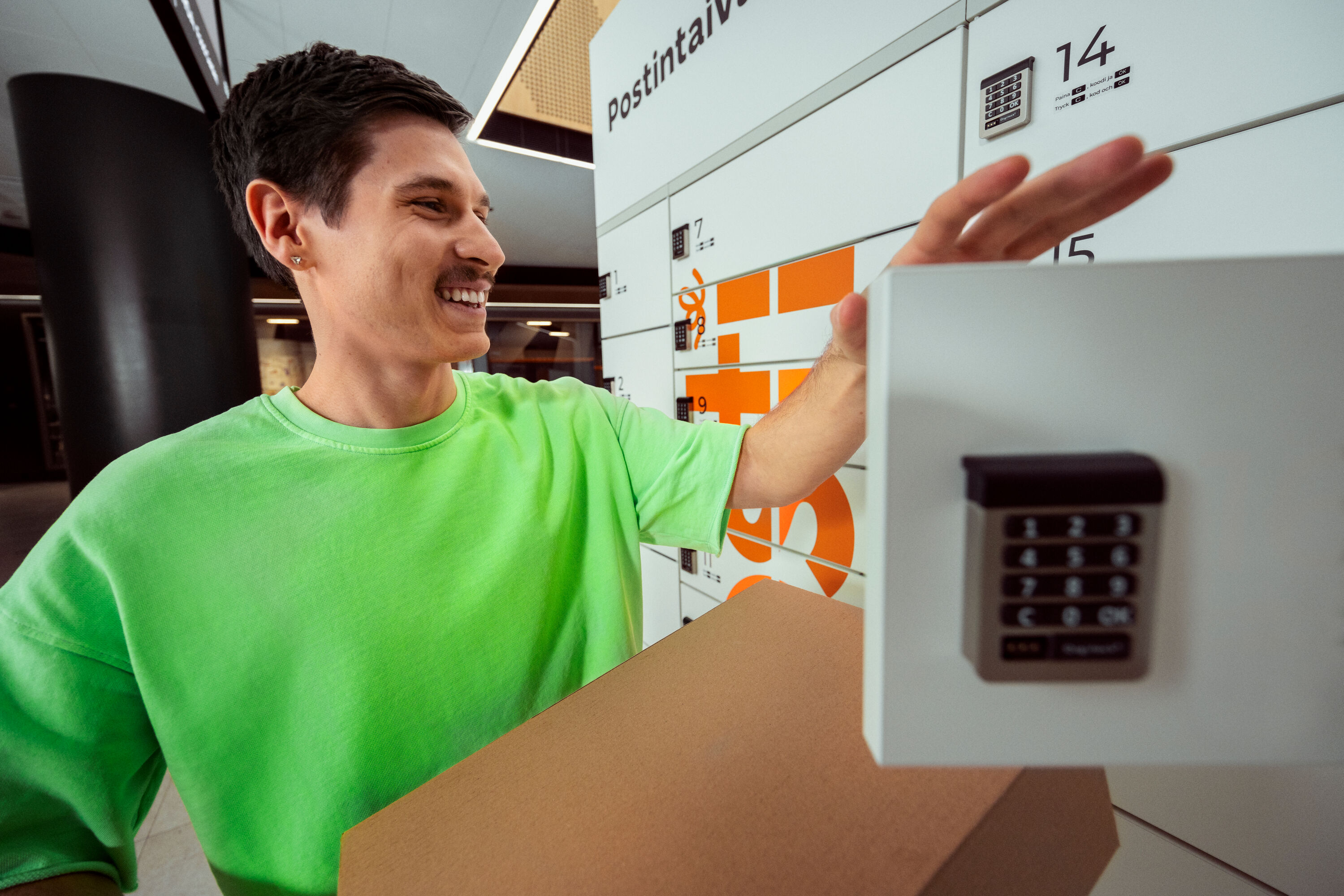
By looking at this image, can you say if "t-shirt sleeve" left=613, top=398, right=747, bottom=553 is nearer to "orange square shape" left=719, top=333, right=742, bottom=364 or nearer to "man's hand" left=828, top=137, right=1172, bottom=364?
"man's hand" left=828, top=137, right=1172, bottom=364

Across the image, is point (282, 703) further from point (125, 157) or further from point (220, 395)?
point (125, 157)

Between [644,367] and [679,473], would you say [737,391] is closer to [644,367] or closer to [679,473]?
[644,367]

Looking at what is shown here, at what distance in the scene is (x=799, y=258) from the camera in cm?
126

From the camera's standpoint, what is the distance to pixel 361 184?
797 mm

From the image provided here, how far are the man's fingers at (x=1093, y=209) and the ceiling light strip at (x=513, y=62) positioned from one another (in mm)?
2412

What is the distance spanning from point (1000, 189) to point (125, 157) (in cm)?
349

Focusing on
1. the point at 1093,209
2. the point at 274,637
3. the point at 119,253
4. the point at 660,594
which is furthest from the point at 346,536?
the point at 119,253

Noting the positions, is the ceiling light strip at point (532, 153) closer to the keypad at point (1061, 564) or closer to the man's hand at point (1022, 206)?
the man's hand at point (1022, 206)

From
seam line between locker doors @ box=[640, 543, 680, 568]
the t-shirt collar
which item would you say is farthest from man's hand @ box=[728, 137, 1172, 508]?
seam line between locker doors @ box=[640, 543, 680, 568]

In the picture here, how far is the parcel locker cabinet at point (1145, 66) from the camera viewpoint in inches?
24.2

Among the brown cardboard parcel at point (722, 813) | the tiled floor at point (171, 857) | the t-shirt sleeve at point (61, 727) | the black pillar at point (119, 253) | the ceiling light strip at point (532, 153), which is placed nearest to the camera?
the brown cardboard parcel at point (722, 813)

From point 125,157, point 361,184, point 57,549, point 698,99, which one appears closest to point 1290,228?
point 361,184

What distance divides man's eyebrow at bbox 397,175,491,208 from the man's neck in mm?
264

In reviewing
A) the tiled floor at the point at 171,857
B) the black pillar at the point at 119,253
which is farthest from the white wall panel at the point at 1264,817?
the black pillar at the point at 119,253
